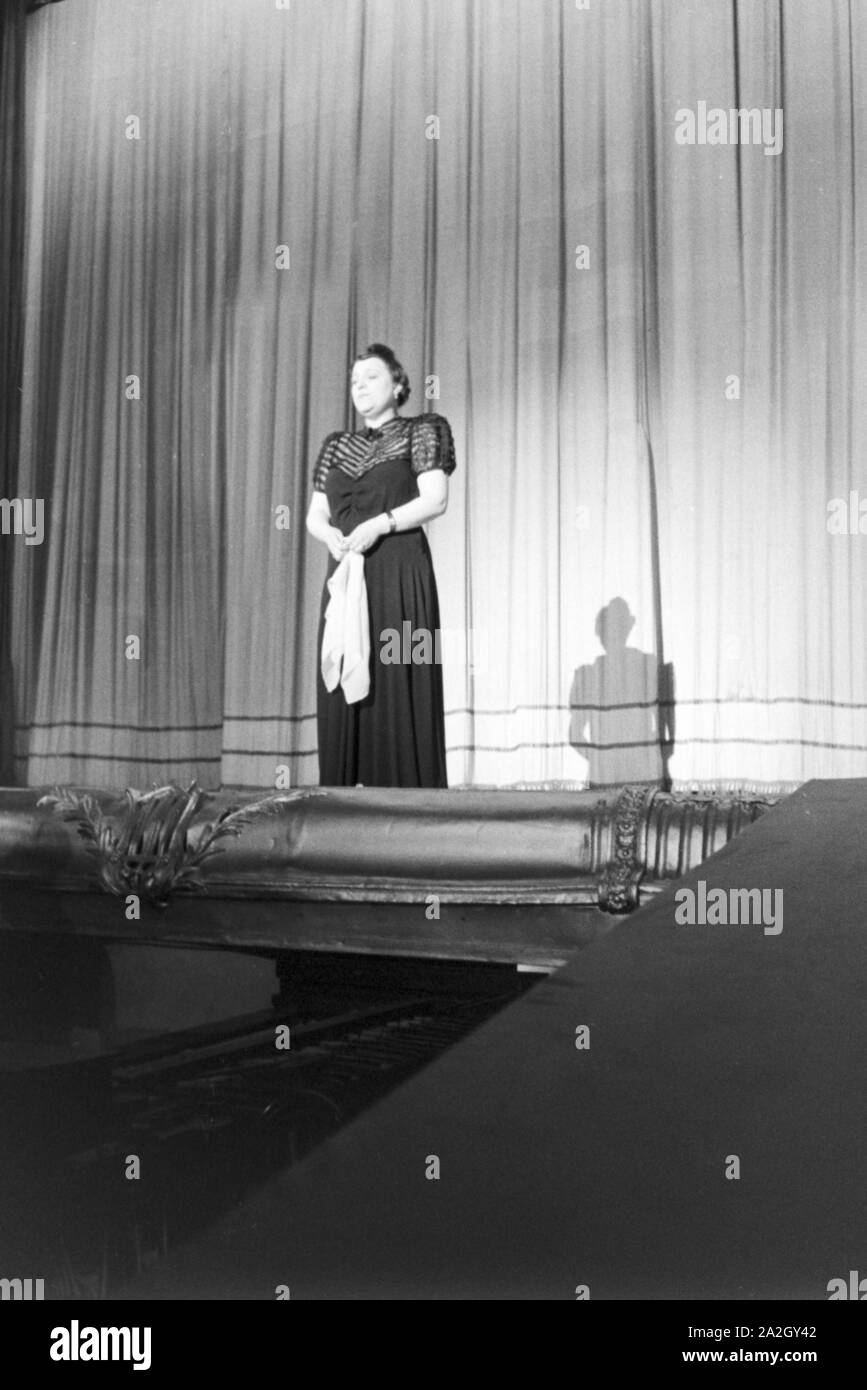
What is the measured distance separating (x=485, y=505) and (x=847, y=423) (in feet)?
4.84

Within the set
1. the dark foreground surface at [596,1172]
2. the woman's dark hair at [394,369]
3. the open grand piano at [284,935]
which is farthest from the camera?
the woman's dark hair at [394,369]

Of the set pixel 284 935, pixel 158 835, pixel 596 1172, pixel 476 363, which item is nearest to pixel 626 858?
A: pixel 284 935

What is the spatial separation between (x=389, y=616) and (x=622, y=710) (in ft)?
6.85

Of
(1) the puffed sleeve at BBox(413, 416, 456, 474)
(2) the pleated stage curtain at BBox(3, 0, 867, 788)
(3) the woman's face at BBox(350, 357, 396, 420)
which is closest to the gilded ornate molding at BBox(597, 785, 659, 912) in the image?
(1) the puffed sleeve at BBox(413, 416, 456, 474)

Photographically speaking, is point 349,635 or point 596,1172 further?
point 349,635

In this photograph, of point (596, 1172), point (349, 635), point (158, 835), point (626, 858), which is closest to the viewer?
point (596, 1172)

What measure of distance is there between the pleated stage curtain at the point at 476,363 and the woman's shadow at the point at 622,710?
0.02 m

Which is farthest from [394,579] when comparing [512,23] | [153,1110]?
[512,23]

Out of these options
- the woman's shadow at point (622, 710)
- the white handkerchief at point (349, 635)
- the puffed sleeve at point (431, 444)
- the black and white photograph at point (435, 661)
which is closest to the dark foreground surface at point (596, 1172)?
the black and white photograph at point (435, 661)

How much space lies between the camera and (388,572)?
295cm

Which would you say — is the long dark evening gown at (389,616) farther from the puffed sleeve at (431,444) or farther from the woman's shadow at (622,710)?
the woman's shadow at (622,710)

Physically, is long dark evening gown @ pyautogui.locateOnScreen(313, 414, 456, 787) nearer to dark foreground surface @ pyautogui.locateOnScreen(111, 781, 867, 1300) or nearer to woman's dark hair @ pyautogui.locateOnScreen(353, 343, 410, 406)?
woman's dark hair @ pyautogui.locateOnScreen(353, 343, 410, 406)

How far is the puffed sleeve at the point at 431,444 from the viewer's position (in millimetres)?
2812

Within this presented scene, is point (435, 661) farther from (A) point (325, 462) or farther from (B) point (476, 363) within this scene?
(B) point (476, 363)
